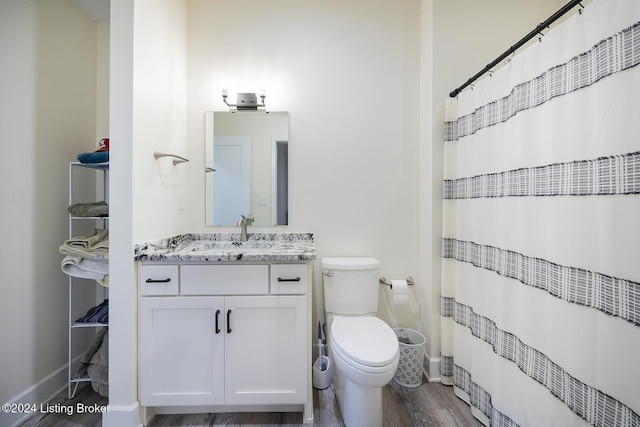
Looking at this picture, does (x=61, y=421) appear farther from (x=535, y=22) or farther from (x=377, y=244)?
(x=535, y=22)

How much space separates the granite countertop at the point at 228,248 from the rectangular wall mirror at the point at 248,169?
0.11m

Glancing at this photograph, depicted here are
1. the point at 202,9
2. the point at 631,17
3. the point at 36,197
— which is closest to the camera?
the point at 631,17

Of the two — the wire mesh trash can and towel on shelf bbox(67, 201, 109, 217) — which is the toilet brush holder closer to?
the wire mesh trash can

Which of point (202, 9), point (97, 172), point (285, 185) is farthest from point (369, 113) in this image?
point (97, 172)

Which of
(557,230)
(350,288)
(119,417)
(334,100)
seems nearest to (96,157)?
(119,417)

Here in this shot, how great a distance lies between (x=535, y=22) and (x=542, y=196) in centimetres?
156

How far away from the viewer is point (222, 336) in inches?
54.3

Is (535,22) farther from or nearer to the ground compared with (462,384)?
farther from the ground

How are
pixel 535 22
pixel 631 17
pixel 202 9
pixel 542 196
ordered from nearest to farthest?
pixel 631 17, pixel 542 196, pixel 535 22, pixel 202 9

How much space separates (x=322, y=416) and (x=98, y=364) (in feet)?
4.41

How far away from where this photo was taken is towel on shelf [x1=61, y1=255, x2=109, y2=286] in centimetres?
148

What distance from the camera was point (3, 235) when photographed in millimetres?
1389

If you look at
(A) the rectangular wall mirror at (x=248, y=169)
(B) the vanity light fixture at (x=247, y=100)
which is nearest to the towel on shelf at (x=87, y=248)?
(A) the rectangular wall mirror at (x=248, y=169)

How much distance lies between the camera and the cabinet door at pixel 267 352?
54.6 inches
